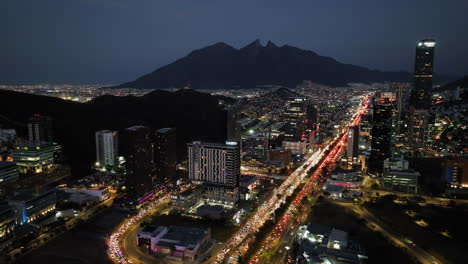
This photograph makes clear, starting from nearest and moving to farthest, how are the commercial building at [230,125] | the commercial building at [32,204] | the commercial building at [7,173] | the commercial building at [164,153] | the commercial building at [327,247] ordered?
the commercial building at [327,247], the commercial building at [32,204], the commercial building at [7,173], the commercial building at [164,153], the commercial building at [230,125]

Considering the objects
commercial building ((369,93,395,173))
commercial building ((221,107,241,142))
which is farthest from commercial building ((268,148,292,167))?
commercial building ((369,93,395,173))

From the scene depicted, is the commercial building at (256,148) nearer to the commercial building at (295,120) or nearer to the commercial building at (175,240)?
the commercial building at (295,120)

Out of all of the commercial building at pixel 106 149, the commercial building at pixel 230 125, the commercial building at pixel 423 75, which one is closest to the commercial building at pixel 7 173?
the commercial building at pixel 106 149

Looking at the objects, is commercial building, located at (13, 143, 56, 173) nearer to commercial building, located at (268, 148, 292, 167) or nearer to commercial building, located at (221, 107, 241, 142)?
commercial building, located at (221, 107, 241, 142)

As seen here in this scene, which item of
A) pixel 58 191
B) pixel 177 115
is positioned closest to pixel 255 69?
pixel 177 115

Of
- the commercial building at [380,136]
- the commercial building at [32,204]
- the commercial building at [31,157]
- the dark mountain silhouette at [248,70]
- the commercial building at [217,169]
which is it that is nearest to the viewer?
the commercial building at [32,204]

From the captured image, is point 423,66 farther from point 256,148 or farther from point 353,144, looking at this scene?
point 256,148

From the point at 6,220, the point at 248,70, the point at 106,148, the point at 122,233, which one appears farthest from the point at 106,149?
the point at 248,70
